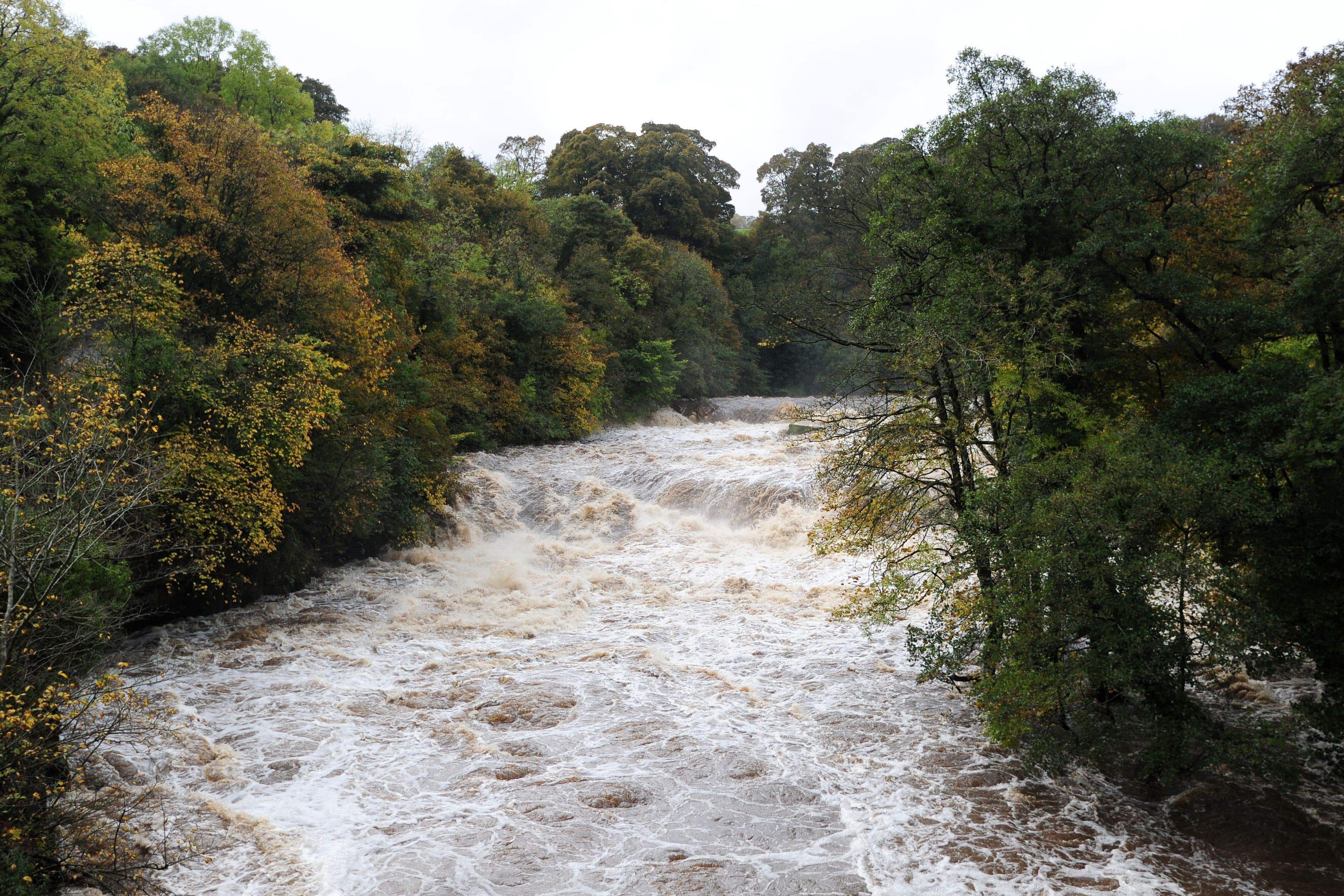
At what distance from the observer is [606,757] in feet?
31.3

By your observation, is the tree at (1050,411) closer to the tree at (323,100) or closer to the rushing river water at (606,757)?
the rushing river water at (606,757)

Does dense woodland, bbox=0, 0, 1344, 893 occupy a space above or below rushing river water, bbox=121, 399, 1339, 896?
above

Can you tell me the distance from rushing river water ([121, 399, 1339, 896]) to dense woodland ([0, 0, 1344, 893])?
34.2 inches

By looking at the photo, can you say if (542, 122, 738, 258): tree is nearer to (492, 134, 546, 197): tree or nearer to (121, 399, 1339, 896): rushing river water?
(492, 134, 546, 197): tree

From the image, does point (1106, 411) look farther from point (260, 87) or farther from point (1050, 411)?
point (260, 87)

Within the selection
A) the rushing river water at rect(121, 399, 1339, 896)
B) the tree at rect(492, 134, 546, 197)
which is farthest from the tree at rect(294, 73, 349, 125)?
the rushing river water at rect(121, 399, 1339, 896)

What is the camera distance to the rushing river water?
23.9ft

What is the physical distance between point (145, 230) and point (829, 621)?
45.9ft

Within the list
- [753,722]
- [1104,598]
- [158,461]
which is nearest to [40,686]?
[158,461]

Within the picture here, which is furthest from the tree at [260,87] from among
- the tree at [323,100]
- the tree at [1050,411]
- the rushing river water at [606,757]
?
the tree at [1050,411]

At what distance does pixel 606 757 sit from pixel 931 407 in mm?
6035

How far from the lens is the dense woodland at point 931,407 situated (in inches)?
297

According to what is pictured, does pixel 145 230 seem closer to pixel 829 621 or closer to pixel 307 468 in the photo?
pixel 307 468

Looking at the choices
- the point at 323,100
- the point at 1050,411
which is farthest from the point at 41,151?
the point at 323,100
